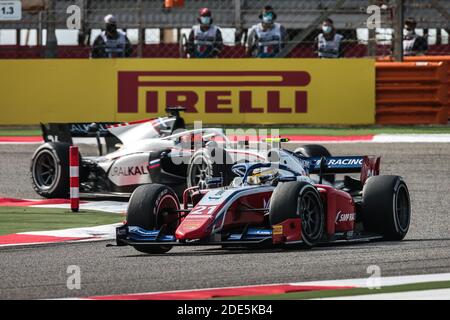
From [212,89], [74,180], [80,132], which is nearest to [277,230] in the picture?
[74,180]

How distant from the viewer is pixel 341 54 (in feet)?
81.0

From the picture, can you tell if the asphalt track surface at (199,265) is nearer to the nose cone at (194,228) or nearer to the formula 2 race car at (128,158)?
the nose cone at (194,228)

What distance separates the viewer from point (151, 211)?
1097cm

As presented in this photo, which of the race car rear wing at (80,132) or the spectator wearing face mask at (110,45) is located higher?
the spectator wearing face mask at (110,45)

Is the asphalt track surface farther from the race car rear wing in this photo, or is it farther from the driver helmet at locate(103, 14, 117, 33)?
the driver helmet at locate(103, 14, 117, 33)

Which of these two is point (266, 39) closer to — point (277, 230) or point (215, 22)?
point (215, 22)

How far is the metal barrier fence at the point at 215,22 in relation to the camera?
78.4 ft

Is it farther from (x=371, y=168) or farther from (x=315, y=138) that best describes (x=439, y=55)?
(x=371, y=168)

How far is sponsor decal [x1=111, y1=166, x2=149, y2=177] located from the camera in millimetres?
15461

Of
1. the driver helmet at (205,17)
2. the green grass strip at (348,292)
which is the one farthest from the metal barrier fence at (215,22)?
the green grass strip at (348,292)

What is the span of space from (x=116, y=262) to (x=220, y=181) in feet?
5.78

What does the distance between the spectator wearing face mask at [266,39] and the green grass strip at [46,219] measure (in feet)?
32.6
